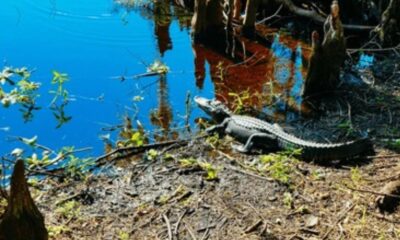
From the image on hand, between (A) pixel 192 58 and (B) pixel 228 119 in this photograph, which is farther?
(A) pixel 192 58

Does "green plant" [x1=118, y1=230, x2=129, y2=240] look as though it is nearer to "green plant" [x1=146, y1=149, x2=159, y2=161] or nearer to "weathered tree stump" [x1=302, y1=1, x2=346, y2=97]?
"green plant" [x1=146, y1=149, x2=159, y2=161]

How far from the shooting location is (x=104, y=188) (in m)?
5.22

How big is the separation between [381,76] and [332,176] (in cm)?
281

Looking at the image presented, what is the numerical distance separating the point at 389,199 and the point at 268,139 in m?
1.61

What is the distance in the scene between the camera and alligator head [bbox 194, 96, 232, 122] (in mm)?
6543

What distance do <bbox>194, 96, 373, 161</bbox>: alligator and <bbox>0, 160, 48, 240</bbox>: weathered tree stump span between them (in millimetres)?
2788

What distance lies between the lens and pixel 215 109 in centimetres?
658

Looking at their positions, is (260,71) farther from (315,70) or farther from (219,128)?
(219,128)

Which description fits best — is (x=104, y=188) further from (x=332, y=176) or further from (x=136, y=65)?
(x=136, y=65)

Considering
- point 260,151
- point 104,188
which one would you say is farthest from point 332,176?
point 104,188

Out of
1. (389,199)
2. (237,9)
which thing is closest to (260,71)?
(237,9)

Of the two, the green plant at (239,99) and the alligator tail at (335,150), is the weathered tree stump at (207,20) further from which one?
the alligator tail at (335,150)

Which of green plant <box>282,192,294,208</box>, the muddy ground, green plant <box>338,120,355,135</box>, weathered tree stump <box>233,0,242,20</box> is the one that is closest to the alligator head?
the muddy ground

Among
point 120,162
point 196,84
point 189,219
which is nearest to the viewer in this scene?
point 189,219
